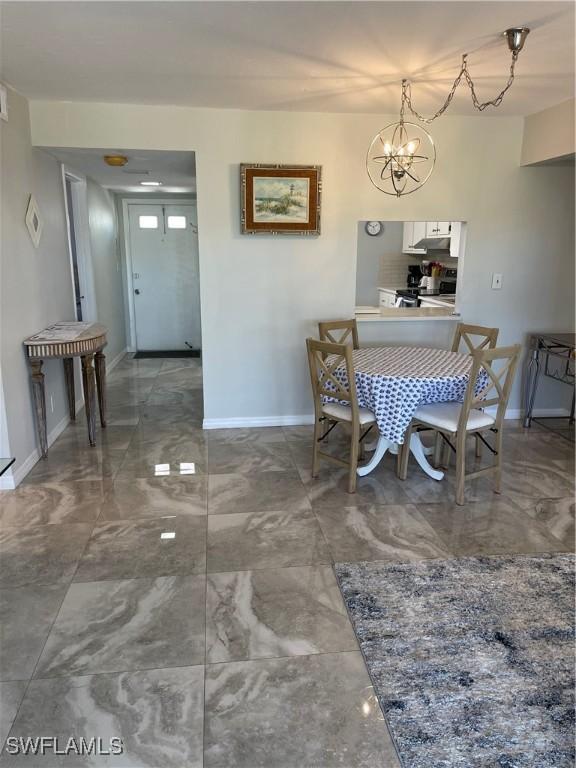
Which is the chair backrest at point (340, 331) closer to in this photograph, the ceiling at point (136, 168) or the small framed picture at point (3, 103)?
the ceiling at point (136, 168)

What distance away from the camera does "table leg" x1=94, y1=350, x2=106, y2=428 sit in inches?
162

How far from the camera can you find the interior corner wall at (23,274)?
3.12 metres

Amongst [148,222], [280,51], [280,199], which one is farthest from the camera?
[148,222]

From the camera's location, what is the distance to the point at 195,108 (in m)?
3.70

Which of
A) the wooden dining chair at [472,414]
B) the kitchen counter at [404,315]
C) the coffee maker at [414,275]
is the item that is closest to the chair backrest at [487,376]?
the wooden dining chair at [472,414]

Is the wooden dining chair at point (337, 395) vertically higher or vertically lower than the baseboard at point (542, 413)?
higher

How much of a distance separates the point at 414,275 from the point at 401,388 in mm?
4554

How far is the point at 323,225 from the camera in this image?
13.2ft

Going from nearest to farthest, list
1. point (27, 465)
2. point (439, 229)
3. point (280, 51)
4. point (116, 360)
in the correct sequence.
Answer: point (280, 51) < point (27, 465) < point (439, 229) < point (116, 360)

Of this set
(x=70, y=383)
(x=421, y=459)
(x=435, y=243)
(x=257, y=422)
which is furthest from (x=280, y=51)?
(x=435, y=243)

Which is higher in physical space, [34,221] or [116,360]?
[34,221]

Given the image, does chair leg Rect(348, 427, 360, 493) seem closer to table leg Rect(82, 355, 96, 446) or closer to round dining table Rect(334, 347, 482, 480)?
round dining table Rect(334, 347, 482, 480)

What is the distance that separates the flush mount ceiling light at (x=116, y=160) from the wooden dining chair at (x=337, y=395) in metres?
2.21

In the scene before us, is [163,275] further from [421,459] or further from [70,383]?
[421,459]
